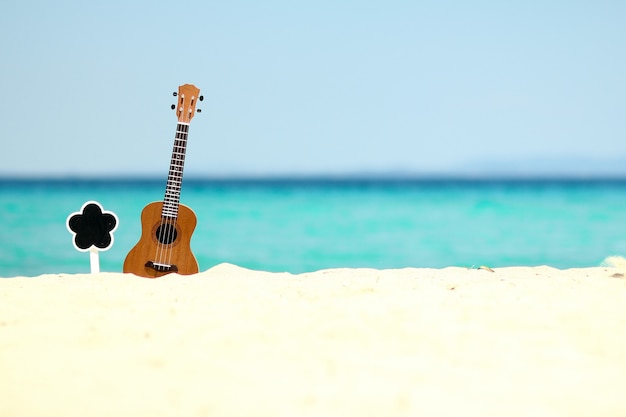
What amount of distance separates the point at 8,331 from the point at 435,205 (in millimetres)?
12963

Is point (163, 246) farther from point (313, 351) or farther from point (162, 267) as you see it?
point (313, 351)

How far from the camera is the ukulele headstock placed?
3611 mm

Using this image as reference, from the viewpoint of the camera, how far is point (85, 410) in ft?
5.33

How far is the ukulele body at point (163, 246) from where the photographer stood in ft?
12.0

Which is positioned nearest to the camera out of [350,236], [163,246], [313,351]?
[313,351]

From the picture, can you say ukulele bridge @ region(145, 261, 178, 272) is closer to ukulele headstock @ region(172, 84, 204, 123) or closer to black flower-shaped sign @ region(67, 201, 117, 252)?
black flower-shaped sign @ region(67, 201, 117, 252)

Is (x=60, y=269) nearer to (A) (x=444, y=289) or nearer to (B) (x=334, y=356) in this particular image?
(A) (x=444, y=289)

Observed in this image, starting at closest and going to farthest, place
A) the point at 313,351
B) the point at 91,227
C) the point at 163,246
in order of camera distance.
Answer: the point at 313,351
the point at 91,227
the point at 163,246

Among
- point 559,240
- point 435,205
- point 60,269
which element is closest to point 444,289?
point 60,269

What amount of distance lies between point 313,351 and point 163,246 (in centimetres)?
183

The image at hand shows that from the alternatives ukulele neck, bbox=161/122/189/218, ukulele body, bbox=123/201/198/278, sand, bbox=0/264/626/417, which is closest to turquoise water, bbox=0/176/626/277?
ukulele body, bbox=123/201/198/278

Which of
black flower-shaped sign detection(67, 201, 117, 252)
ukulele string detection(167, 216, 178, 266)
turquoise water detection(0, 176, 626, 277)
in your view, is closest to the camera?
black flower-shaped sign detection(67, 201, 117, 252)

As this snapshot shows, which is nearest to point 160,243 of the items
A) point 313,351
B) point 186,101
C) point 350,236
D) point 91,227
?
point 91,227

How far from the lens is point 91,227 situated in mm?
3553
